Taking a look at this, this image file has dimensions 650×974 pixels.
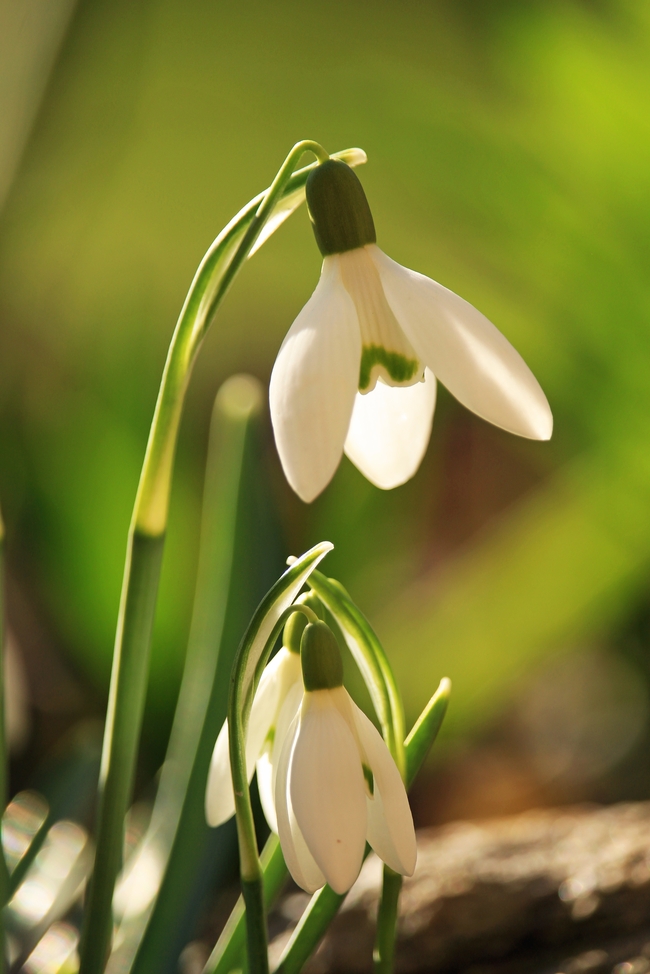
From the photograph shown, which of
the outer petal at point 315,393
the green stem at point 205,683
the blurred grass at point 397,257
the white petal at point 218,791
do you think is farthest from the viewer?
the blurred grass at point 397,257

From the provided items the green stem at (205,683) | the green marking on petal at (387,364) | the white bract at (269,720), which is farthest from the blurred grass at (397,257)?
the green marking on petal at (387,364)

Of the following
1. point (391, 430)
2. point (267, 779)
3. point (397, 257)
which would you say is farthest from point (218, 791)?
point (397, 257)

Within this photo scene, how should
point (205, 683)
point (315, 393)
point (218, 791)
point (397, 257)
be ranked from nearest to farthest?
1. point (315, 393)
2. point (218, 791)
3. point (205, 683)
4. point (397, 257)

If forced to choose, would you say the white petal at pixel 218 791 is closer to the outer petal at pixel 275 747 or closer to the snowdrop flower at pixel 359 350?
the outer petal at pixel 275 747

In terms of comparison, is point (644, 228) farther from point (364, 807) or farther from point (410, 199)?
point (364, 807)

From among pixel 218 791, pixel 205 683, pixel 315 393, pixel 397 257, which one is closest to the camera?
pixel 315 393

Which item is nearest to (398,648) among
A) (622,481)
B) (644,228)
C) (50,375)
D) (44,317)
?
(622,481)

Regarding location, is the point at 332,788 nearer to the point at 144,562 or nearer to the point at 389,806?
the point at 389,806
